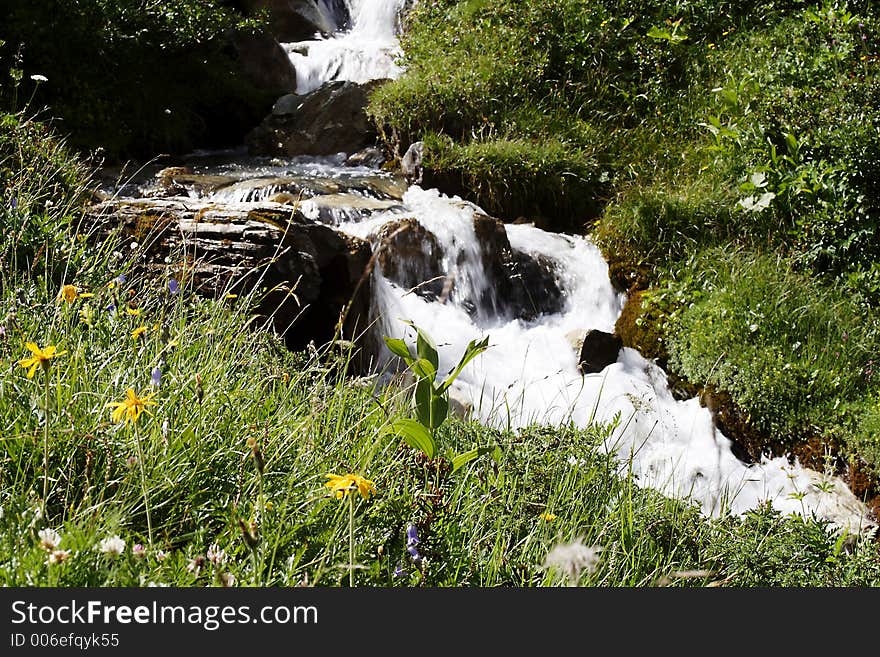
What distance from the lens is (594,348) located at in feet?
19.6

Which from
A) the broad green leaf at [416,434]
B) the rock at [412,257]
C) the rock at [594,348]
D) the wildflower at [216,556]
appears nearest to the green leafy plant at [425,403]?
the broad green leaf at [416,434]

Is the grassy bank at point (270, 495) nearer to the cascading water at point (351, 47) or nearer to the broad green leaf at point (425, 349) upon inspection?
the broad green leaf at point (425, 349)

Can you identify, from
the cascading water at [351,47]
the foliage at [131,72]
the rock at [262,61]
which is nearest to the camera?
the foliage at [131,72]

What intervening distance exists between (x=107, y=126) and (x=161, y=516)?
318 inches

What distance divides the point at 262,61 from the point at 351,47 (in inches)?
84.4

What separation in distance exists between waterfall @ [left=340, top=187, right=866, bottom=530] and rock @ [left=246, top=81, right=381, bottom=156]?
9.73ft

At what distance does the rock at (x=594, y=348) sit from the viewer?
5.89 metres

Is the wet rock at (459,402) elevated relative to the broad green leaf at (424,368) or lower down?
lower down

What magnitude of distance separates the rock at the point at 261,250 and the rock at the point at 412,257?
1183 mm

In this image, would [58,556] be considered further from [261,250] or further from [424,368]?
[261,250]

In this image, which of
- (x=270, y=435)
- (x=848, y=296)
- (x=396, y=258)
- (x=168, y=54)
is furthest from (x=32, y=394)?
(x=168, y=54)

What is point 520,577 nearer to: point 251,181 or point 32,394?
point 32,394

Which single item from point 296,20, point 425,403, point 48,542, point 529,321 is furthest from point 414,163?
point 296,20

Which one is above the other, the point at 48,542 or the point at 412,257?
the point at 48,542
